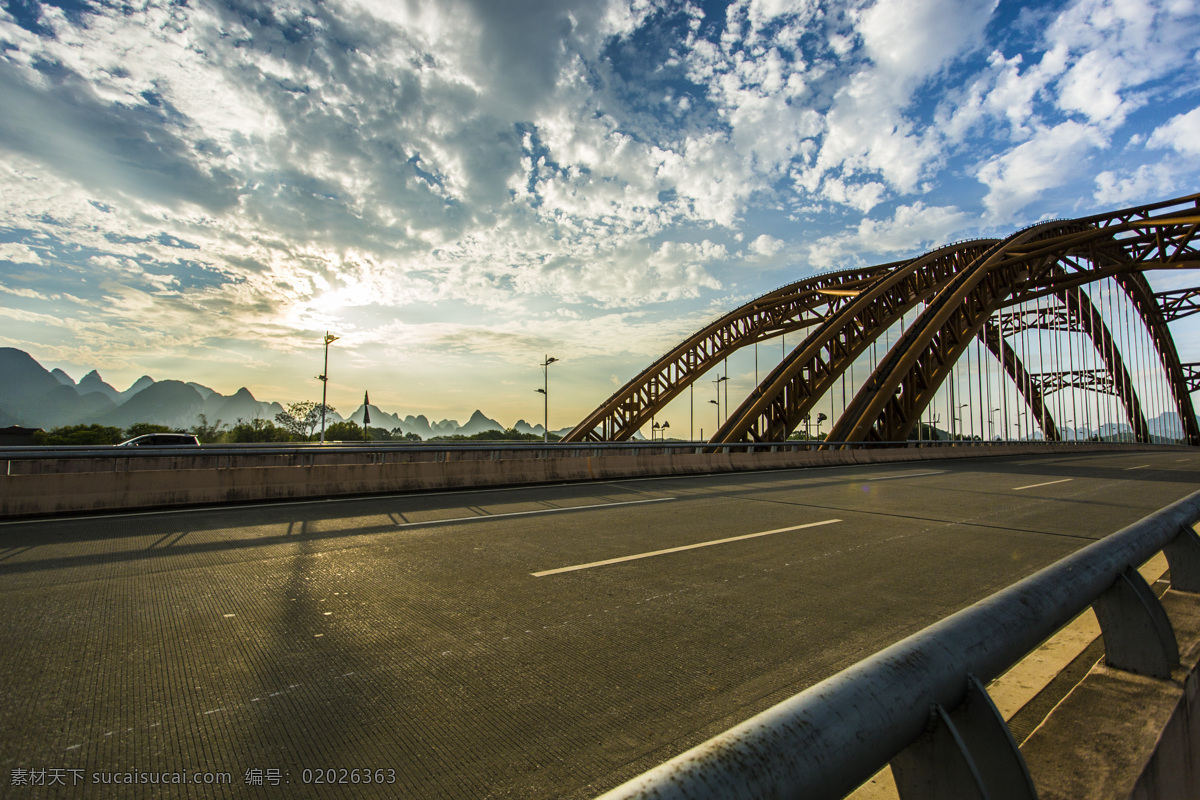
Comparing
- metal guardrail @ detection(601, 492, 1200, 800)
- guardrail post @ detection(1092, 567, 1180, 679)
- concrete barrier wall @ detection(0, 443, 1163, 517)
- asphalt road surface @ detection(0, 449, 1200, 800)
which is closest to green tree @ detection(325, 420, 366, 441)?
concrete barrier wall @ detection(0, 443, 1163, 517)

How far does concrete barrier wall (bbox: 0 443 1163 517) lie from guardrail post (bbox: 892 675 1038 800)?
11748 mm

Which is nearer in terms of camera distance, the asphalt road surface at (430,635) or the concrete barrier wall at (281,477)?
the asphalt road surface at (430,635)

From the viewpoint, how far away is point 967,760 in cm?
137

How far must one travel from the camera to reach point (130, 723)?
2.92 m

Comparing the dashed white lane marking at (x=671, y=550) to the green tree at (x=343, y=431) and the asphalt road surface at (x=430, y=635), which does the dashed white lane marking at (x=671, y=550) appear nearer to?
the asphalt road surface at (x=430, y=635)

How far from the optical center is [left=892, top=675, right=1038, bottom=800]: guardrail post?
1.40m

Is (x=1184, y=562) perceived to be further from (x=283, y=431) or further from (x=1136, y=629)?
(x=283, y=431)

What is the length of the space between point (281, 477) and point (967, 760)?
12.1 metres

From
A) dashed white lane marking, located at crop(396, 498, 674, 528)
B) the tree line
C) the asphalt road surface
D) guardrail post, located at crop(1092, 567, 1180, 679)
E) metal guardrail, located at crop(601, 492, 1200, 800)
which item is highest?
the tree line

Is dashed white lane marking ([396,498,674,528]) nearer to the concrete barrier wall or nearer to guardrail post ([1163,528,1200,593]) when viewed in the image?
the concrete barrier wall

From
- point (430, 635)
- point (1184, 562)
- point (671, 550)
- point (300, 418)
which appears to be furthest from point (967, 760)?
point (300, 418)

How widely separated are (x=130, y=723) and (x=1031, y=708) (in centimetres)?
489

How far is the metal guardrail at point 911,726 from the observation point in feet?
3.13

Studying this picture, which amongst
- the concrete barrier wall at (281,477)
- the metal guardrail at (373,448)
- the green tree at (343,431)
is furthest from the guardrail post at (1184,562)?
the green tree at (343,431)
